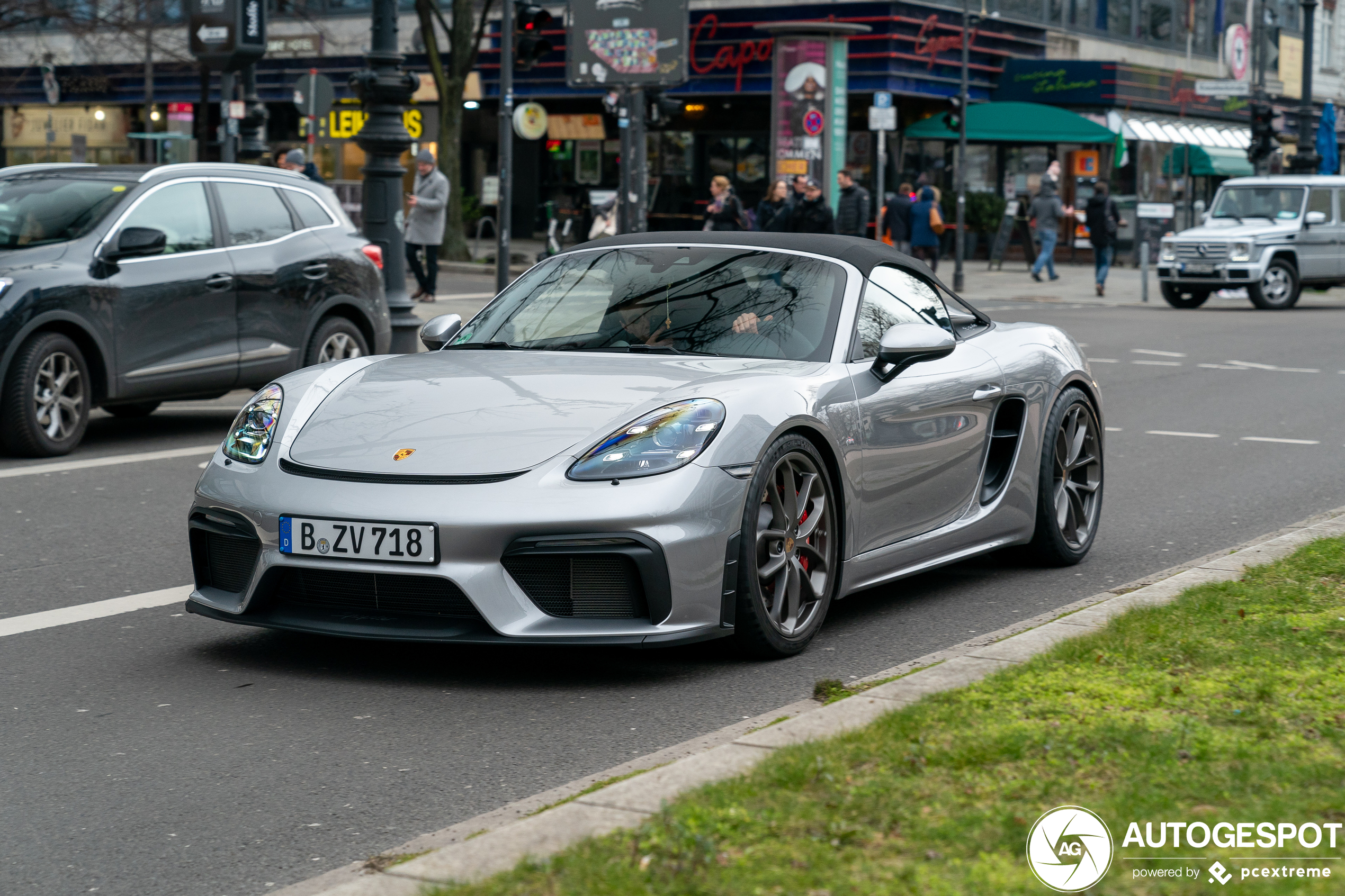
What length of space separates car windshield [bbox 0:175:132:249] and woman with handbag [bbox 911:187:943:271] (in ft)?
69.0

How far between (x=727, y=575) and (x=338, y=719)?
1.20 meters

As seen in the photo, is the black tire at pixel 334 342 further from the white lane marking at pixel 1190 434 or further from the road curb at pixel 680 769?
the road curb at pixel 680 769

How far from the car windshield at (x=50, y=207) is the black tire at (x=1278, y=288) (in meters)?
21.7

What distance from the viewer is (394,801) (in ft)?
13.7

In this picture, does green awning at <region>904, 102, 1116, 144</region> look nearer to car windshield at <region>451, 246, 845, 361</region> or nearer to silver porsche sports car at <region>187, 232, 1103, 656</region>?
silver porsche sports car at <region>187, 232, 1103, 656</region>

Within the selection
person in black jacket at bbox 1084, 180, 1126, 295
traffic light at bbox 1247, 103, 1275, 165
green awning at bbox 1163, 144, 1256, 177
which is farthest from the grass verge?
green awning at bbox 1163, 144, 1256, 177

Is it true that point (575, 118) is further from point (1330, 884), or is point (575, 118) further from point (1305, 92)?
point (1330, 884)

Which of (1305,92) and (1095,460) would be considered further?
(1305,92)

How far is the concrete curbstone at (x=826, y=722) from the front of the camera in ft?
13.7

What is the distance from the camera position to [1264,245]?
28219mm

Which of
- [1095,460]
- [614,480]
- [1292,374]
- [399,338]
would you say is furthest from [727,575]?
[1292,374]

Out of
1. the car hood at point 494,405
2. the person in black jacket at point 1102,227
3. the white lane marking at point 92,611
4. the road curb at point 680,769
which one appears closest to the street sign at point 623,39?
the person in black jacket at point 1102,227

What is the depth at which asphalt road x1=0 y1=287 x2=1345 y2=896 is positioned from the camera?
3955mm

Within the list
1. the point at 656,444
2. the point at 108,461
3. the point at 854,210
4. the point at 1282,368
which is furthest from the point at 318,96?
the point at 656,444
